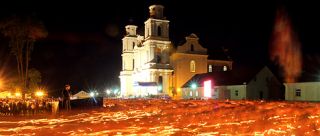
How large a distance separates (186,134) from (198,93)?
47.8 m

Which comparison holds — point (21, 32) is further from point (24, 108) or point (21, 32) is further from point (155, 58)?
point (155, 58)

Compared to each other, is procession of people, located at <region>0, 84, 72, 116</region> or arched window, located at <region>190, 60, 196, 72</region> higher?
arched window, located at <region>190, 60, 196, 72</region>

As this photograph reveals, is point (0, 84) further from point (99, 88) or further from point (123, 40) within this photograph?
point (99, 88)

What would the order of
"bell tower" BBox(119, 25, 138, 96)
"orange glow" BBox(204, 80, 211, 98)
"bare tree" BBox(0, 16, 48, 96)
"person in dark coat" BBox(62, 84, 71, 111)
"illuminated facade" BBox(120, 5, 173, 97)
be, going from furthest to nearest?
"bell tower" BBox(119, 25, 138, 96)
"illuminated facade" BBox(120, 5, 173, 97)
"orange glow" BBox(204, 80, 211, 98)
"bare tree" BBox(0, 16, 48, 96)
"person in dark coat" BBox(62, 84, 71, 111)

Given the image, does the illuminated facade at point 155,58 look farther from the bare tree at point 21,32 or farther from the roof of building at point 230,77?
the bare tree at point 21,32

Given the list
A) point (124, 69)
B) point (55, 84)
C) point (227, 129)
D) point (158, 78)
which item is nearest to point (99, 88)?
point (55, 84)

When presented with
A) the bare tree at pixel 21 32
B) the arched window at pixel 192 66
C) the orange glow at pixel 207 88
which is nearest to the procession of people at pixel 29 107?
the bare tree at pixel 21 32

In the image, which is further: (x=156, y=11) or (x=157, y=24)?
(x=156, y=11)

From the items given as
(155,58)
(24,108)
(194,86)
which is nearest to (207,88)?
(194,86)

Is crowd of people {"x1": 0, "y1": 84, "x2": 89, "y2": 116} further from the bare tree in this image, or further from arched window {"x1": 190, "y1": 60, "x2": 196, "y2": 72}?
arched window {"x1": 190, "y1": 60, "x2": 196, "y2": 72}

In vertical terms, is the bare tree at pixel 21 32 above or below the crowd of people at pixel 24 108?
above

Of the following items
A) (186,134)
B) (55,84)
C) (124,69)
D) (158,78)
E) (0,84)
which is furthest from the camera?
(55,84)

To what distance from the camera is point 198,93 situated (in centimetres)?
5969

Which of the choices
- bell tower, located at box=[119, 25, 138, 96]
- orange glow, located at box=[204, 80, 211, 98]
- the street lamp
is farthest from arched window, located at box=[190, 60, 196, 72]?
bell tower, located at box=[119, 25, 138, 96]
